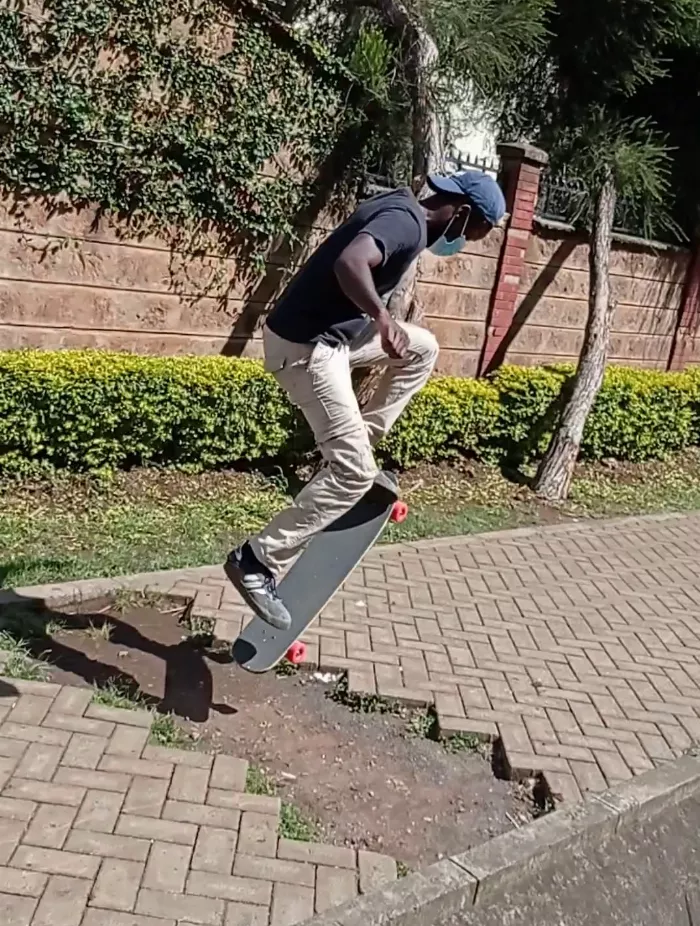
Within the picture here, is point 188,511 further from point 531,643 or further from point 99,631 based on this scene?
point 531,643

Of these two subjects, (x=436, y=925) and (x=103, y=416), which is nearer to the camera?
(x=436, y=925)

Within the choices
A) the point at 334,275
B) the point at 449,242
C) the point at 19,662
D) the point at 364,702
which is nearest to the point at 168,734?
the point at 19,662

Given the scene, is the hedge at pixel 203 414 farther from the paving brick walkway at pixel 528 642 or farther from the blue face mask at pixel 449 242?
the blue face mask at pixel 449 242

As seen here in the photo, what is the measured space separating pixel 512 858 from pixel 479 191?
7.92 ft

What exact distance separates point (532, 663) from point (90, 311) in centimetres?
443

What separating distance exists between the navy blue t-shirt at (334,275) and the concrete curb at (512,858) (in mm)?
1956

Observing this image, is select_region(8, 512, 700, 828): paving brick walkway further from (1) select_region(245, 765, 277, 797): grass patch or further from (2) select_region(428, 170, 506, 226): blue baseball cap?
(2) select_region(428, 170, 506, 226): blue baseball cap

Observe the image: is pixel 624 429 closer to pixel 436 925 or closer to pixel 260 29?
pixel 260 29

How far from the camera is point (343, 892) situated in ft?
9.36

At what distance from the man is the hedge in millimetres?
3244

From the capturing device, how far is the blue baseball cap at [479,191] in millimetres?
3457

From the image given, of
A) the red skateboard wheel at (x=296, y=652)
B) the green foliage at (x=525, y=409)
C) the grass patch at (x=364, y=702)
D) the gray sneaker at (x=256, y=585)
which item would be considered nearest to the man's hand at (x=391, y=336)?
the gray sneaker at (x=256, y=585)

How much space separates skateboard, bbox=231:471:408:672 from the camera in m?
3.80

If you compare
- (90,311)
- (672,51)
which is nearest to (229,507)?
(90,311)
